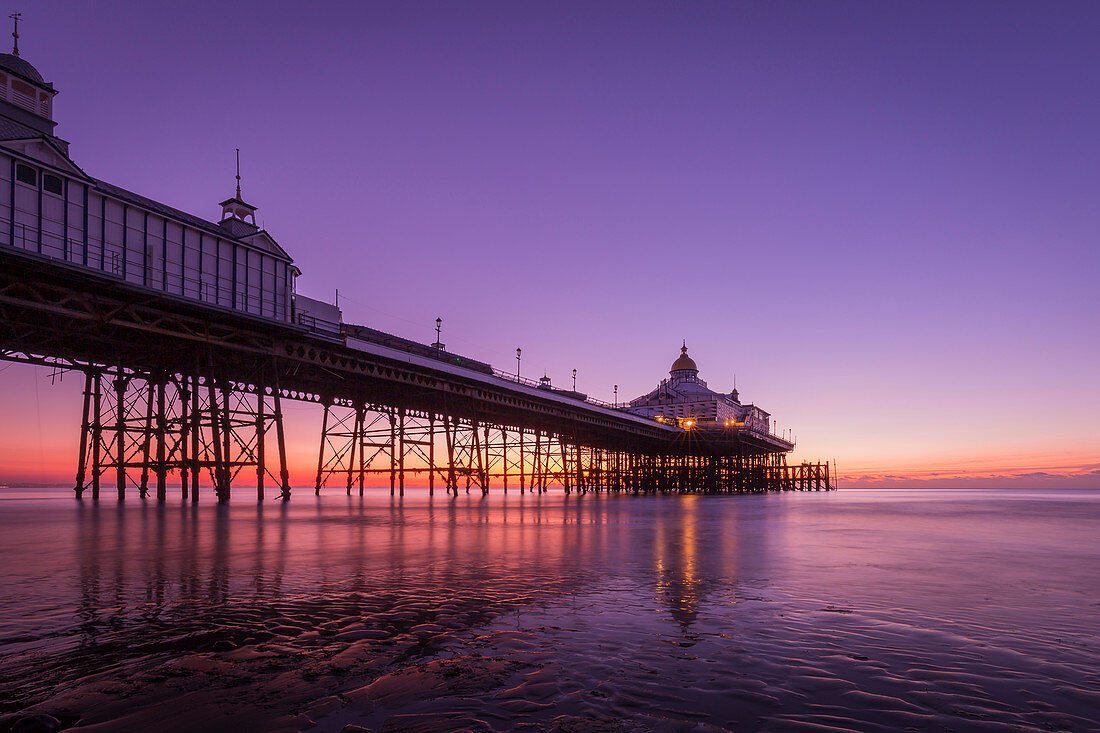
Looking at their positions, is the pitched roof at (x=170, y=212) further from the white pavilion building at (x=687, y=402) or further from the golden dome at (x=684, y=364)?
the golden dome at (x=684, y=364)

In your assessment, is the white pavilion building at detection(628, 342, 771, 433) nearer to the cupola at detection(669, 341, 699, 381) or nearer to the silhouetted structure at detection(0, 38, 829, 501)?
the cupola at detection(669, 341, 699, 381)

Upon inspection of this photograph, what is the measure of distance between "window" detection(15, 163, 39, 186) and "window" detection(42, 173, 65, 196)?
1.24 feet

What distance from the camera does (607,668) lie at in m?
5.49

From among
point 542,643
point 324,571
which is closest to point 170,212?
point 324,571

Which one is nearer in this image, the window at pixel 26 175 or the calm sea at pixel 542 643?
the calm sea at pixel 542 643

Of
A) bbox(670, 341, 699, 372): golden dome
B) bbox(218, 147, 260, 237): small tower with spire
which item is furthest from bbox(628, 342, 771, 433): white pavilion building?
bbox(218, 147, 260, 237): small tower with spire

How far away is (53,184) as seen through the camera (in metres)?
29.0

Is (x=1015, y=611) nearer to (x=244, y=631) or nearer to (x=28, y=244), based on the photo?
(x=244, y=631)

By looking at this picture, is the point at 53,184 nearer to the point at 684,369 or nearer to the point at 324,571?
the point at 324,571

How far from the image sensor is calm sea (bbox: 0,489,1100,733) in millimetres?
4441

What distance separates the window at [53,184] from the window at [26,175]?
0.38 meters

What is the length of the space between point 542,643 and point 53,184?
3361cm

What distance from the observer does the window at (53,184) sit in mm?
28691

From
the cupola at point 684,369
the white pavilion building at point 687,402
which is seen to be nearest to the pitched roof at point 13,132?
the white pavilion building at point 687,402
